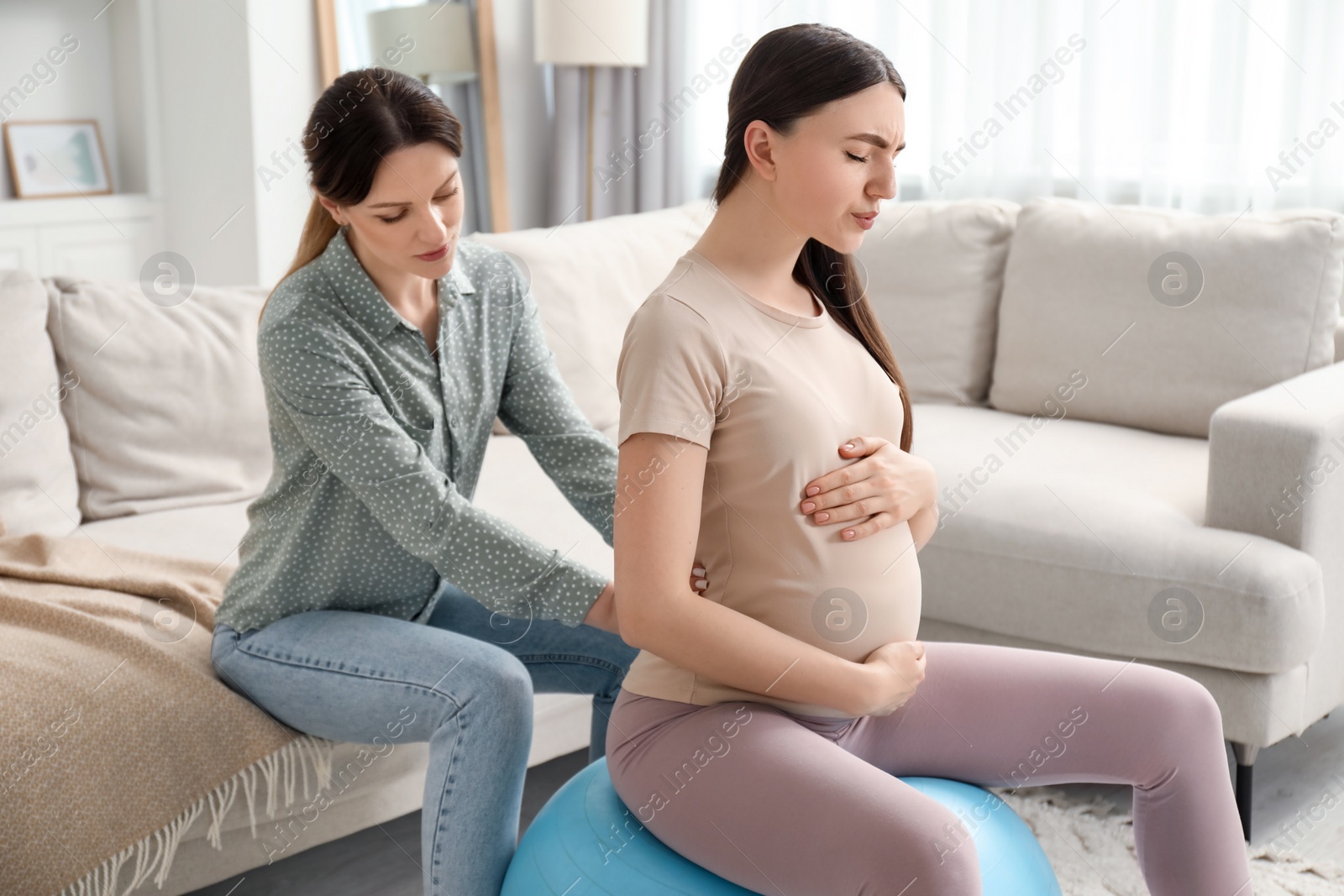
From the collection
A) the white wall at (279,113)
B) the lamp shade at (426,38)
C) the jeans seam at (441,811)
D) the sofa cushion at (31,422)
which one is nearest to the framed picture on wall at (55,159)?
the white wall at (279,113)

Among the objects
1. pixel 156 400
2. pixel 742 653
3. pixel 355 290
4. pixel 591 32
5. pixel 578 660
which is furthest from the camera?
pixel 591 32

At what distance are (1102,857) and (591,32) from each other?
110 inches

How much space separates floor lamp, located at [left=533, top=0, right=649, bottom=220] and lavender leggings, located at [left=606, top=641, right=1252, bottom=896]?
9.45 feet

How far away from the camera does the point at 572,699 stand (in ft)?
5.98

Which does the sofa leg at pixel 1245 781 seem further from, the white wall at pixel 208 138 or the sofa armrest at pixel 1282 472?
the white wall at pixel 208 138

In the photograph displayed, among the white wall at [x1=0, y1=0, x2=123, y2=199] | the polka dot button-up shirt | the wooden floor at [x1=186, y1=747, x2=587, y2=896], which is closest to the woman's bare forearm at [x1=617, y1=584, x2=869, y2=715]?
the polka dot button-up shirt

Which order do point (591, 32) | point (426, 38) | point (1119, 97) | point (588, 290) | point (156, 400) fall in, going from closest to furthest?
point (156, 400) < point (588, 290) < point (1119, 97) < point (591, 32) < point (426, 38)

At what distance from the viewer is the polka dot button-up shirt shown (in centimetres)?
129

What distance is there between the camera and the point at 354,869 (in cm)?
176

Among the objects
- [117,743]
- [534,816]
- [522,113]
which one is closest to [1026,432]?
[534,816]

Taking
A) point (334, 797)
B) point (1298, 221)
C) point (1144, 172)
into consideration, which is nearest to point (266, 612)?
point (334, 797)

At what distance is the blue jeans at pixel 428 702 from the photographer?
4.14 feet

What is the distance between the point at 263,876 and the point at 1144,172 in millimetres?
2535

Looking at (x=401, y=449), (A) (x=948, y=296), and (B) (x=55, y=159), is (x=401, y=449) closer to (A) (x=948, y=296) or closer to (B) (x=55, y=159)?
(A) (x=948, y=296)
